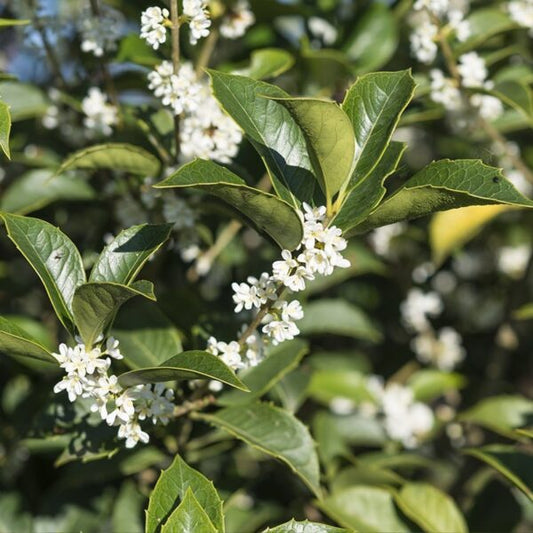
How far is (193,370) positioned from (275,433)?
0.36 meters

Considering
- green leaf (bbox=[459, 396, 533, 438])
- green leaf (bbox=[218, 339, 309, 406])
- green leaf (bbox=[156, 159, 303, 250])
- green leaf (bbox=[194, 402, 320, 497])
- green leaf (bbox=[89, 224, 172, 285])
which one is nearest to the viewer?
green leaf (bbox=[156, 159, 303, 250])

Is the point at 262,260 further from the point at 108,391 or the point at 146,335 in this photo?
the point at 108,391

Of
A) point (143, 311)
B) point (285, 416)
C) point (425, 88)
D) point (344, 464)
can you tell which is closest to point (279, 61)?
point (425, 88)

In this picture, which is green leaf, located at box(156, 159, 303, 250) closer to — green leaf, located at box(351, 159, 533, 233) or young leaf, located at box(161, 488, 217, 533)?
green leaf, located at box(351, 159, 533, 233)

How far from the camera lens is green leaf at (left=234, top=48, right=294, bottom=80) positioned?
1694mm

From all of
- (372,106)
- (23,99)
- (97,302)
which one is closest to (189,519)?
(97,302)

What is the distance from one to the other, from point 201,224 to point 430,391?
98cm

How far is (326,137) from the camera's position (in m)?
1.16

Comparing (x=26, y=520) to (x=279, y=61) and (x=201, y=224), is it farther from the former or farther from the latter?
(x=279, y=61)

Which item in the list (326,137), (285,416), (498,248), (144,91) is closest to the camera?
(326,137)

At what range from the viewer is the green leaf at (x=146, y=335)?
1.47m

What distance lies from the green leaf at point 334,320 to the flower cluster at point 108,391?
81cm

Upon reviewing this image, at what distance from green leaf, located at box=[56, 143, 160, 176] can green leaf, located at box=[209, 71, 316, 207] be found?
1.15 feet

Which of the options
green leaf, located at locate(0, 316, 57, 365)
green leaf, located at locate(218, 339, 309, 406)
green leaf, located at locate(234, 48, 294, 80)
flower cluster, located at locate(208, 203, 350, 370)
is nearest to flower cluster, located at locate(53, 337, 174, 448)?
green leaf, located at locate(0, 316, 57, 365)
